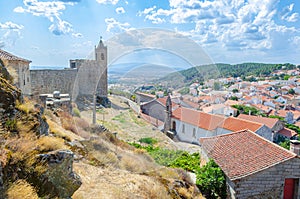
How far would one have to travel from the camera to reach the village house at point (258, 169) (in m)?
7.66

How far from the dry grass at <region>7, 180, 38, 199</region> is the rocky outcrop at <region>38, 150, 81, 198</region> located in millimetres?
207

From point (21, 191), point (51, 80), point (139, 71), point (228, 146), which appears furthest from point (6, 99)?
point (51, 80)

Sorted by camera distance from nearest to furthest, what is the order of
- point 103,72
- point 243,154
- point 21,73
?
point 103,72
point 243,154
point 21,73

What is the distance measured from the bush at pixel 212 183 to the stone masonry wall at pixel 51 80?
9422 millimetres

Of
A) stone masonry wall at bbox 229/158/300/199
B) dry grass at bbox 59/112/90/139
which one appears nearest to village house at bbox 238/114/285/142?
stone masonry wall at bbox 229/158/300/199

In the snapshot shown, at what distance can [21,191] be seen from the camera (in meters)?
2.40

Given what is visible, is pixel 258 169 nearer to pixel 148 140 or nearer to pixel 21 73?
pixel 148 140

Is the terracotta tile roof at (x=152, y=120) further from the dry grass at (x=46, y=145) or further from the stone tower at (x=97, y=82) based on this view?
the dry grass at (x=46, y=145)

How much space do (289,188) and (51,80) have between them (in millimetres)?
13898

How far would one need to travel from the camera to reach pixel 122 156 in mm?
5383

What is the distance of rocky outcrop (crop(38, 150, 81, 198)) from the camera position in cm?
284

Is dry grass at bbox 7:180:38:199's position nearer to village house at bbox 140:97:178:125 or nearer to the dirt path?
the dirt path

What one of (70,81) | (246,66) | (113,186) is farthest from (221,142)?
(246,66)

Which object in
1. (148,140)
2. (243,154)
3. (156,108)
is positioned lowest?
(243,154)
